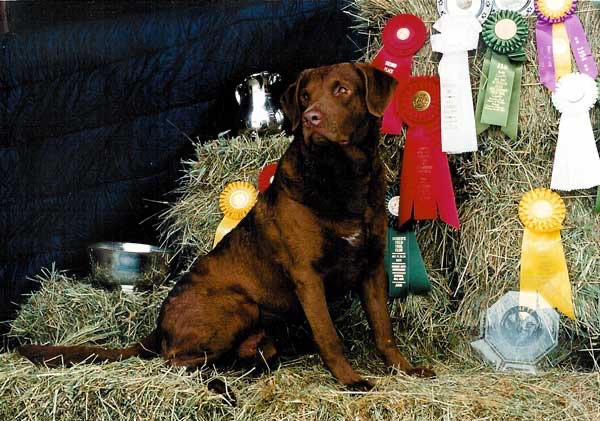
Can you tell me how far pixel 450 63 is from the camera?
4.20m

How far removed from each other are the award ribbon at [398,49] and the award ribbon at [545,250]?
30.1 inches

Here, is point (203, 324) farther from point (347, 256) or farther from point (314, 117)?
point (314, 117)

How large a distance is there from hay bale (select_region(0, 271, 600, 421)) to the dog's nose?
108 centimetres

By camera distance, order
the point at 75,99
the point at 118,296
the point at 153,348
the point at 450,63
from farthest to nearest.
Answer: the point at 75,99 < the point at 118,296 < the point at 450,63 < the point at 153,348

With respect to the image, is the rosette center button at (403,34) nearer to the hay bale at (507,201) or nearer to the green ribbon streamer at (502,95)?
the hay bale at (507,201)

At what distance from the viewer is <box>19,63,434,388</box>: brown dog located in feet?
11.9

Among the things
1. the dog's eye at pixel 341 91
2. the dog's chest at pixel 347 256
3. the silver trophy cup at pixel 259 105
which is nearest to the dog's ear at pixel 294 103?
the dog's eye at pixel 341 91

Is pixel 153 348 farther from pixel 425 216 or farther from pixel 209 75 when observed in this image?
pixel 209 75

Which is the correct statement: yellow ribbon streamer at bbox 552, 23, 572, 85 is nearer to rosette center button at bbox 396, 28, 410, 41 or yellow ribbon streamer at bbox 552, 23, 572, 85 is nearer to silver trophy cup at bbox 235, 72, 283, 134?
rosette center button at bbox 396, 28, 410, 41

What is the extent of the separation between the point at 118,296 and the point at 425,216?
169 centimetres

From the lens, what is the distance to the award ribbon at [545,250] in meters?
3.99

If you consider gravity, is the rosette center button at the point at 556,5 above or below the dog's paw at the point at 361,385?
above

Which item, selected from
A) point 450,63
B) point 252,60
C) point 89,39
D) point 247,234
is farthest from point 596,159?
point 89,39

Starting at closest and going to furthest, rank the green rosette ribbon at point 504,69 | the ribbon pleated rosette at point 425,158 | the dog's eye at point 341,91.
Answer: the dog's eye at point 341,91
the green rosette ribbon at point 504,69
the ribbon pleated rosette at point 425,158
